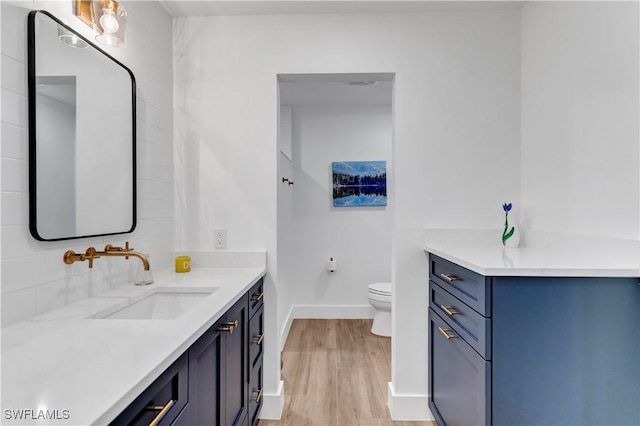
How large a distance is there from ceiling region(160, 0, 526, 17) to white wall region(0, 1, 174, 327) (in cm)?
18

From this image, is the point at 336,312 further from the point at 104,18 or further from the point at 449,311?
the point at 104,18

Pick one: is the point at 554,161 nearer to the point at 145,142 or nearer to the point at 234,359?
the point at 234,359

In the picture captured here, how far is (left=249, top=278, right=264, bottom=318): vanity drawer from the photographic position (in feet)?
5.93

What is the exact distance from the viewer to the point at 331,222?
3.93 m

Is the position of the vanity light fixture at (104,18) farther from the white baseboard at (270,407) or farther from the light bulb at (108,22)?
the white baseboard at (270,407)

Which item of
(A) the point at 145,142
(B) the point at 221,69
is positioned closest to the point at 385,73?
(B) the point at 221,69

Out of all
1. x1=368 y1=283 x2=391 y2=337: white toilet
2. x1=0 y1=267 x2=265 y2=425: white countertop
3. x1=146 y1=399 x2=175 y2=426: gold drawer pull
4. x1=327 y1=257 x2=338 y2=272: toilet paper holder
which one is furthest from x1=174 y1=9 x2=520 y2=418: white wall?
x1=327 y1=257 x2=338 y2=272: toilet paper holder

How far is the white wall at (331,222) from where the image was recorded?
3.92 metres

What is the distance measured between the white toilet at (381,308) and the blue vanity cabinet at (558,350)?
75.0 inches

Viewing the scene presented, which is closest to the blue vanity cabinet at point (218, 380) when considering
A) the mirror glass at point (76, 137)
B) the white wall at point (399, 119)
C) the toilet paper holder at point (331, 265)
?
the white wall at point (399, 119)

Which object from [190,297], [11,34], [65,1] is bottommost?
[190,297]

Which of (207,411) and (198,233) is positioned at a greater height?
(198,233)

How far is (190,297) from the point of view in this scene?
5.32ft

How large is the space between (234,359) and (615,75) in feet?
6.41
